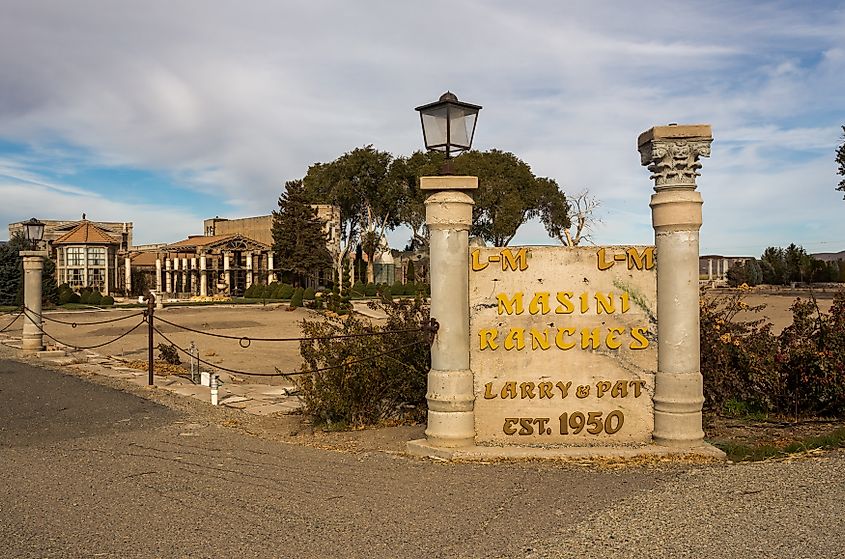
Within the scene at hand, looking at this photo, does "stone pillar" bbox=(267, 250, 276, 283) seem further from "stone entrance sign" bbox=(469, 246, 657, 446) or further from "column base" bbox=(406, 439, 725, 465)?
"column base" bbox=(406, 439, 725, 465)

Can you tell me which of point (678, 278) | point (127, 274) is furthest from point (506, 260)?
point (127, 274)

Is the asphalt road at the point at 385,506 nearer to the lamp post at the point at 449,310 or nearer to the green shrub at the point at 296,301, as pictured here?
the lamp post at the point at 449,310

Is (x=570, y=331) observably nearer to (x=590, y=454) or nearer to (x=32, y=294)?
(x=590, y=454)

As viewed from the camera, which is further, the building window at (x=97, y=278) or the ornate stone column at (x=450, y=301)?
the building window at (x=97, y=278)

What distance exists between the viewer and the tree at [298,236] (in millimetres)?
58719

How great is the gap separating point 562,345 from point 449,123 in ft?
7.59

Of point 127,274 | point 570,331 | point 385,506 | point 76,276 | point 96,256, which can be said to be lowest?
point 385,506

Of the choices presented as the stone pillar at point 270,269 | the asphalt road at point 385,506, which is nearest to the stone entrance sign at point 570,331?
the asphalt road at point 385,506

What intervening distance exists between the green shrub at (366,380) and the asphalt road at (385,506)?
1.16 meters

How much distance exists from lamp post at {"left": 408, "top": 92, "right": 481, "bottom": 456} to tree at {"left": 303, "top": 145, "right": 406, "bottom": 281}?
180ft

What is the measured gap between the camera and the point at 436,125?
23.3 ft

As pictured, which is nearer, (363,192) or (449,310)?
(449,310)

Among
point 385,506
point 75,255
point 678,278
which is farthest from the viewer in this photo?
point 75,255

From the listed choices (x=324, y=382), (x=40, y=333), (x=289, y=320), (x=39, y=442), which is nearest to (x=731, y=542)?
(x=324, y=382)
